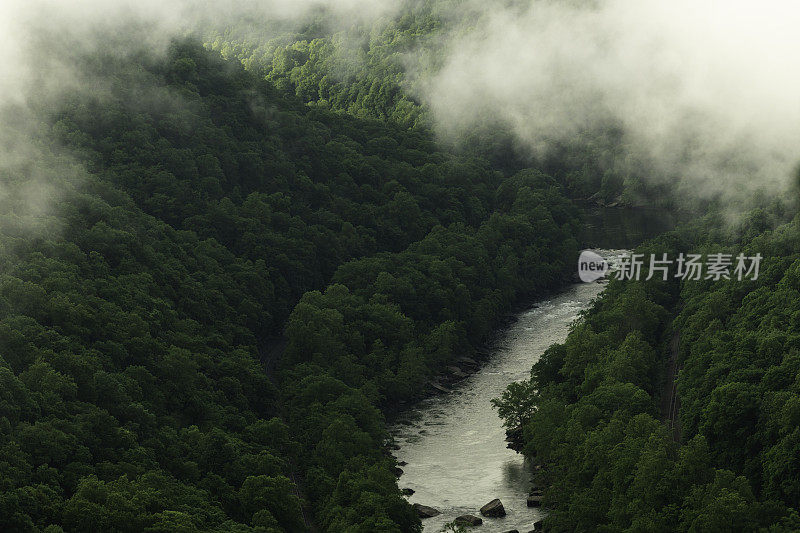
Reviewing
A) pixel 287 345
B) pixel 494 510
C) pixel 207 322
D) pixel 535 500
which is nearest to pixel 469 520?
pixel 494 510

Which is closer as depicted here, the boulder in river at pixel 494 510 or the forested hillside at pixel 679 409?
the forested hillside at pixel 679 409

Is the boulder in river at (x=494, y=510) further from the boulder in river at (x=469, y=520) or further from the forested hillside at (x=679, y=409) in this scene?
the forested hillside at (x=679, y=409)

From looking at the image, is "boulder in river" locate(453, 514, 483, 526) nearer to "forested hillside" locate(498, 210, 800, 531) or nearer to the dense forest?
the dense forest

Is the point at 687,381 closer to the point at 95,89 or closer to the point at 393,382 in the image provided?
the point at 393,382

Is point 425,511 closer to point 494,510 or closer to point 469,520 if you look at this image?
point 469,520

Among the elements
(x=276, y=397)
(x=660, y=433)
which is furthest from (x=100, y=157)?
(x=660, y=433)

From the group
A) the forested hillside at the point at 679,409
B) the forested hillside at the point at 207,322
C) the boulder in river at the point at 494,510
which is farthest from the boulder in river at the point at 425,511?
the forested hillside at the point at 679,409
